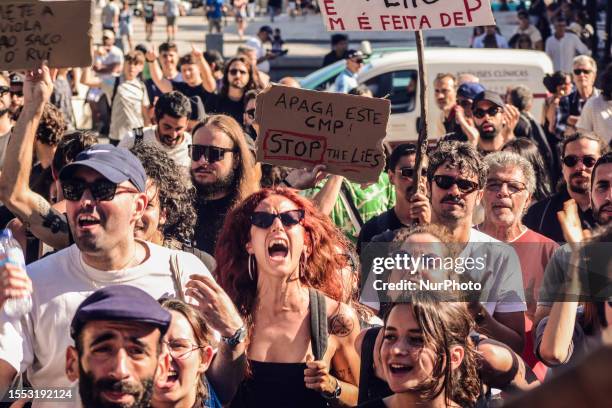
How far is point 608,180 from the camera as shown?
427cm

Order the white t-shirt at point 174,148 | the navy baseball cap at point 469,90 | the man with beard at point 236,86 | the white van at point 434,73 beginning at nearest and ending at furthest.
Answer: the white t-shirt at point 174,148 → the navy baseball cap at point 469,90 → the man with beard at point 236,86 → the white van at point 434,73

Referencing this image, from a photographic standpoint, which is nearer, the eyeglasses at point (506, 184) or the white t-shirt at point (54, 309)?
the white t-shirt at point (54, 309)

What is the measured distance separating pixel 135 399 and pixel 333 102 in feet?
8.78

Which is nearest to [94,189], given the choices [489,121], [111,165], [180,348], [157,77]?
[111,165]

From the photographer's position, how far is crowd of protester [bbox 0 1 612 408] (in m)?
2.75

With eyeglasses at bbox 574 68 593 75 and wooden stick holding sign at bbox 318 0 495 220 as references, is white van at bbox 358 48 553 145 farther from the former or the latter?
wooden stick holding sign at bbox 318 0 495 220

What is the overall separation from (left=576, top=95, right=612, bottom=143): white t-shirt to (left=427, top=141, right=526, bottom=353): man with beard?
13.4 feet

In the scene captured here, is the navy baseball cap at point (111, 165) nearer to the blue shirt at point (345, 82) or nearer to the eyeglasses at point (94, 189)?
the eyeglasses at point (94, 189)

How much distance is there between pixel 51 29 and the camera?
4.34m

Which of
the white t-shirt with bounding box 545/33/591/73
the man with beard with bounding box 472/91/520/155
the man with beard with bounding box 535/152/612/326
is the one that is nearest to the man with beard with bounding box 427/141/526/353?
the man with beard with bounding box 535/152/612/326

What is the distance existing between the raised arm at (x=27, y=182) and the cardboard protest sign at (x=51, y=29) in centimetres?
32

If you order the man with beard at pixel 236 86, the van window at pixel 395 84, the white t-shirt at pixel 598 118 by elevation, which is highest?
the van window at pixel 395 84

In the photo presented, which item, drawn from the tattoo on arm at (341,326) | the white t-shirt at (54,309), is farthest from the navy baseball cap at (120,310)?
the tattoo on arm at (341,326)

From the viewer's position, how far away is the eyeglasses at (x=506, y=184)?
15.7 feet
